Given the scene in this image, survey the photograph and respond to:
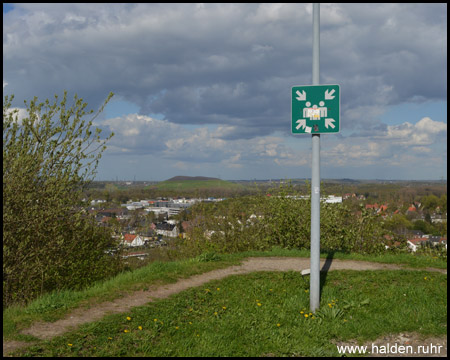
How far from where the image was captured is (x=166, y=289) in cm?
799

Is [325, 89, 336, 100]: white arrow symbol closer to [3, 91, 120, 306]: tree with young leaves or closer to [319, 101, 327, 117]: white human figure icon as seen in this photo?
[319, 101, 327, 117]: white human figure icon

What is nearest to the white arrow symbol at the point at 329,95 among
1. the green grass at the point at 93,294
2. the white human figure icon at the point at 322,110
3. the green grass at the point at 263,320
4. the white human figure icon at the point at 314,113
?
the white human figure icon at the point at 322,110

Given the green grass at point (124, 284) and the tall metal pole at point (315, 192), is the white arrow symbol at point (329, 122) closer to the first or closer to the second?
the tall metal pole at point (315, 192)

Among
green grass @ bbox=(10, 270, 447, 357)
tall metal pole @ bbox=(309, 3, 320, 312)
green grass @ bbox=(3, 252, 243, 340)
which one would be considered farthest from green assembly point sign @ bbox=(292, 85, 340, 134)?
green grass @ bbox=(3, 252, 243, 340)

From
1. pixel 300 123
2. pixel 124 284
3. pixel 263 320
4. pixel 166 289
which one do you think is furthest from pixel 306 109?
pixel 124 284

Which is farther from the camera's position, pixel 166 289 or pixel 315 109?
pixel 166 289

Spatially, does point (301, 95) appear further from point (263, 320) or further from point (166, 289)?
point (166, 289)

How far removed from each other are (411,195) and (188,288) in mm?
37269

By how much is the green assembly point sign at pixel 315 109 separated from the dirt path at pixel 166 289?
12.5 ft

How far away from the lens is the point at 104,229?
1055 cm

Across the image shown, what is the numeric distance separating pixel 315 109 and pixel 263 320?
3.53 m

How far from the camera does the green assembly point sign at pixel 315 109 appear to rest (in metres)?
6.91

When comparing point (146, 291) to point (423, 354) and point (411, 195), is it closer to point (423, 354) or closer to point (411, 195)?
point (423, 354)

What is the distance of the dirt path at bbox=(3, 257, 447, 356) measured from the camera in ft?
18.9
